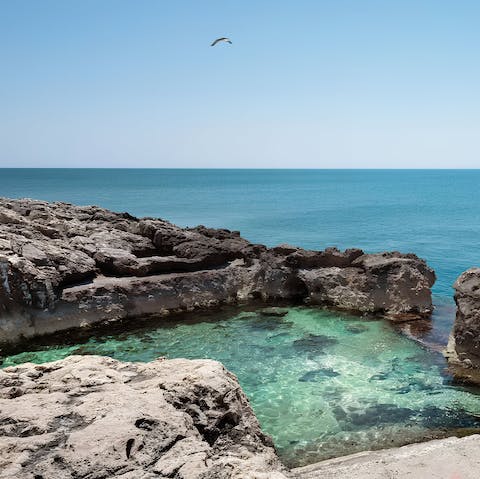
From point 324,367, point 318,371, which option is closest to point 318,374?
point 318,371

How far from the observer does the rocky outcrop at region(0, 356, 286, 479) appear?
546 centimetres

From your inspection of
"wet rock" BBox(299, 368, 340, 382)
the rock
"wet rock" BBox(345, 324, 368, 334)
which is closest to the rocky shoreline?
the rock

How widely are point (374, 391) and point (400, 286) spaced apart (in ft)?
28.9

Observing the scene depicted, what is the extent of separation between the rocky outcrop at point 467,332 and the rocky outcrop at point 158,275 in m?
5.31

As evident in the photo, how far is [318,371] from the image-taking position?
16312 millimetres

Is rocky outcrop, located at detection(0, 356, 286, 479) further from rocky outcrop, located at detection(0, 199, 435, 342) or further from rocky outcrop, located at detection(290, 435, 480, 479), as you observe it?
rocky outcrop, located at detection(0, 199, 435, 342)

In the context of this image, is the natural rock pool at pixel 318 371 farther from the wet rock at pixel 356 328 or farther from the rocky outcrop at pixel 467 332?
the rocky outcrop at pixel 467 332

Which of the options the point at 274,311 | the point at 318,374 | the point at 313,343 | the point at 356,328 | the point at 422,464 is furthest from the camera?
the point at 274,311

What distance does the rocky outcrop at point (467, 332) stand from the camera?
632 inches

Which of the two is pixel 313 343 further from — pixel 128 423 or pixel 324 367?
pixel 128 423

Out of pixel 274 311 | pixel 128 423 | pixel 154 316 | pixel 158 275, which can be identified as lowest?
pixel 154 316

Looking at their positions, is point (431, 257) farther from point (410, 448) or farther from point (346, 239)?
point (410, 448)

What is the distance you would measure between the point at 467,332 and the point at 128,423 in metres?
13.9

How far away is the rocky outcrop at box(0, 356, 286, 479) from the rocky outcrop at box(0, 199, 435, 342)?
1256cm
